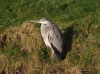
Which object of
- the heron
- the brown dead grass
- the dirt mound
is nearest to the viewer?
the brown dead grass

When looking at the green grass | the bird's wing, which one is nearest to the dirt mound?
the green grass

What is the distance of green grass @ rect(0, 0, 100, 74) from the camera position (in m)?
8.29

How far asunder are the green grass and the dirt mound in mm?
219

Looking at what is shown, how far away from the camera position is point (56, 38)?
8.42 m

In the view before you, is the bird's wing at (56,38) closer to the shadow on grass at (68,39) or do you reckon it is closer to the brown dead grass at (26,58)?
the shadow on grass at (68,39)

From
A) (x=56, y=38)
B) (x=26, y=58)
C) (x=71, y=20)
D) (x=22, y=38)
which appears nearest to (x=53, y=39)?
(x=56, y=38)

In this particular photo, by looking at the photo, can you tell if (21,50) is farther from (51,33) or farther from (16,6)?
(16,6)

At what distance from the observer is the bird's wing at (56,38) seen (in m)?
8.32

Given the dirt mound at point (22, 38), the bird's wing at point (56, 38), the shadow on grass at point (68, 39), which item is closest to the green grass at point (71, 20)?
the shadow on grass at point (68, 39)

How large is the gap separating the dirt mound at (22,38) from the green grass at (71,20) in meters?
0.22

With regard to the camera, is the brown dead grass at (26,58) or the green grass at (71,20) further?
the green grass at (71,20)

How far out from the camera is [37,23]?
985 centimetres

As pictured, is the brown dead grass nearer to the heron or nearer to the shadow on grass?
the heron

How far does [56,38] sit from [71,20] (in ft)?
5.54
